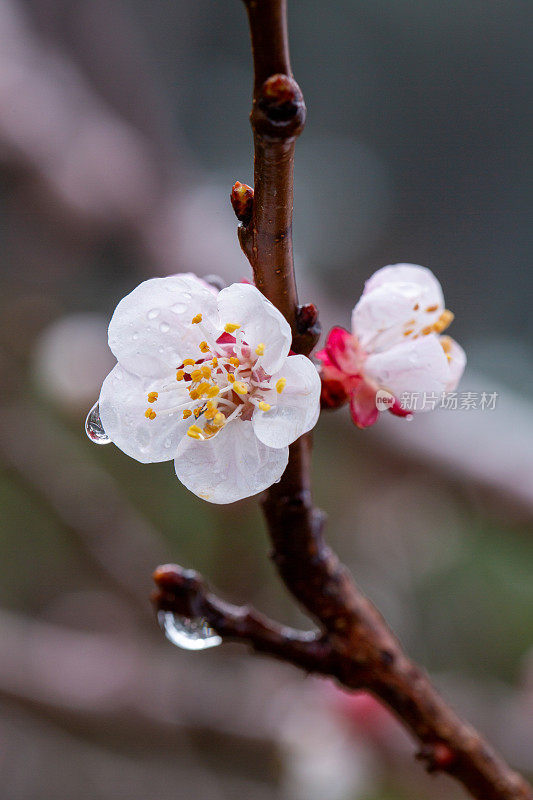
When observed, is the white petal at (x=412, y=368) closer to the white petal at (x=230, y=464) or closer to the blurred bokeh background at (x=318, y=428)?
the white petal at (x=230, y=464)

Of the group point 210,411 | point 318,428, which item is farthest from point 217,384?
point 318,428

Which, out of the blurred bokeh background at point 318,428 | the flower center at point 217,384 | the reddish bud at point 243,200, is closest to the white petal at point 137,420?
the flower center at point 217,384

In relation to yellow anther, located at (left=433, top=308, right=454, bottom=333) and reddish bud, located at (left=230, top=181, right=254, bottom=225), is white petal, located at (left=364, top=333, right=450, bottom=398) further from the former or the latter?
reddish bud, located at (left=230, top=181, right=254, bottom=225)

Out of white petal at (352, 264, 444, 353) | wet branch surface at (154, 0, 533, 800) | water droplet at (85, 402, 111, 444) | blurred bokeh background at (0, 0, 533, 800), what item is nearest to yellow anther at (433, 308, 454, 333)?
white petal at (352, 264, 444, 353)

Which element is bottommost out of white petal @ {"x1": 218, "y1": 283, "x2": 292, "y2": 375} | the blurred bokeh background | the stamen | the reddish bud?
the blurred bokeh background

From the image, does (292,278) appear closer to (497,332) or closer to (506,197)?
(497,332)

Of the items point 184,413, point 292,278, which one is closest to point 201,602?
point 184,413
